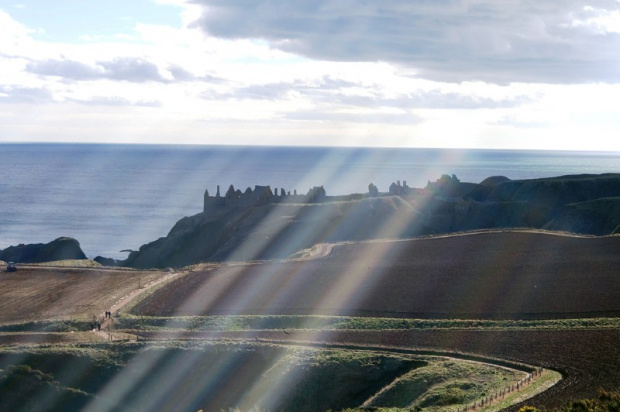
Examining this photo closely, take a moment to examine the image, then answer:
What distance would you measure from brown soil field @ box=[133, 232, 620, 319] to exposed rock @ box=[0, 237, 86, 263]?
1209 inches

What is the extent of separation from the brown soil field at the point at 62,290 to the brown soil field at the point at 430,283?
331cm

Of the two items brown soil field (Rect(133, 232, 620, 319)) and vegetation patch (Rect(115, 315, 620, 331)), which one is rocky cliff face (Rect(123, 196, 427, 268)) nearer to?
brown soil field (Rect(133, 232, 620, 319))

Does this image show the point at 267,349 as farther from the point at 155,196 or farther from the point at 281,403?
the point at 155,196

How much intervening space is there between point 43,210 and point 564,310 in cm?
12878

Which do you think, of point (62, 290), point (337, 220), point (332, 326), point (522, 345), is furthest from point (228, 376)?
point (337, 220)

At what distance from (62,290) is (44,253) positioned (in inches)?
1260

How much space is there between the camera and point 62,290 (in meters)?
50.3

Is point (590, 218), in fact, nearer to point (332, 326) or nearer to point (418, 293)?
point (418, 293)

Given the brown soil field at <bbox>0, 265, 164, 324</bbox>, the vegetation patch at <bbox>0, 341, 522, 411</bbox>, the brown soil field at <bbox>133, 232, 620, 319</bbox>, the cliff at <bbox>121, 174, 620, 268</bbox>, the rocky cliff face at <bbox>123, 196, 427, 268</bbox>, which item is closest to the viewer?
the vegetation patch at <bbox>0, 341, 522, 411</bbox>

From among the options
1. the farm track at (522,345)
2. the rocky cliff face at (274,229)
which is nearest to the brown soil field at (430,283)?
the farm track at (522,345)

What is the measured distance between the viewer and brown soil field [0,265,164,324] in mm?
44062

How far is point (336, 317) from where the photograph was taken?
39.8 meters

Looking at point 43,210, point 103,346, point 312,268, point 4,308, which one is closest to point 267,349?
point 103,346

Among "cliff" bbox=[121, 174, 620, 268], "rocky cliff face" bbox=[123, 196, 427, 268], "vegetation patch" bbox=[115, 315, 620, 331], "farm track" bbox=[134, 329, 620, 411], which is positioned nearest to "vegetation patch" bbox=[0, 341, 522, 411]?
"farm track" bbox=[134, 329, 620, 411]
